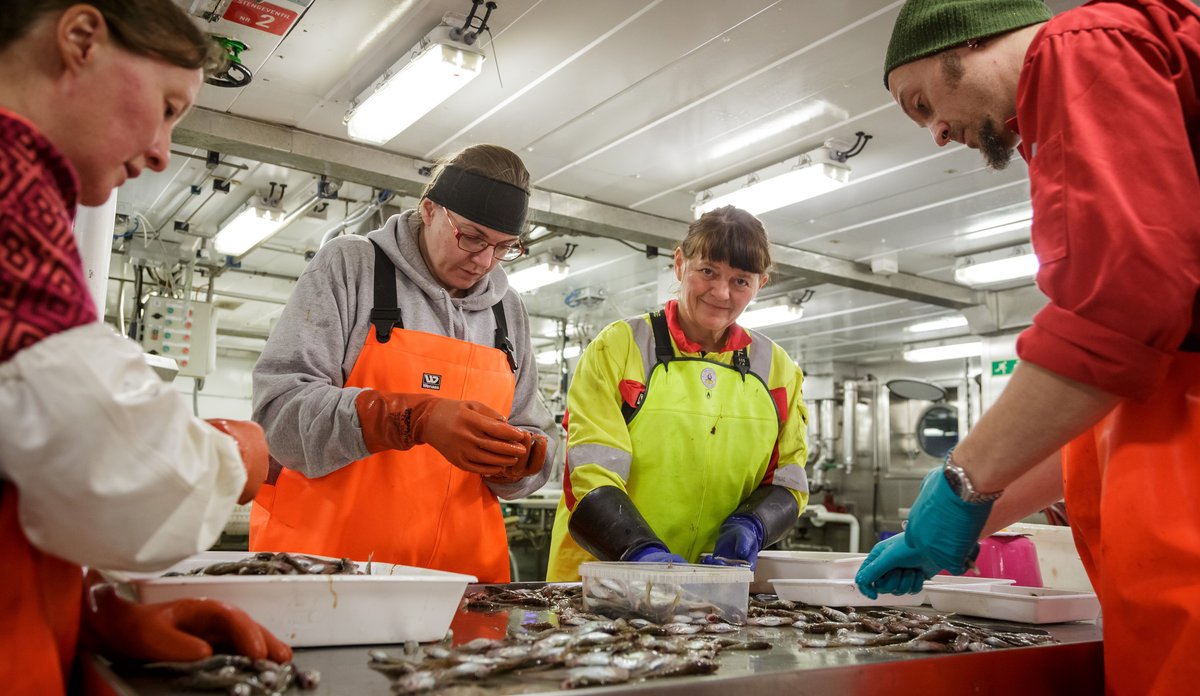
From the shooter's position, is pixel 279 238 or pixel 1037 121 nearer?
pixel 1037 121

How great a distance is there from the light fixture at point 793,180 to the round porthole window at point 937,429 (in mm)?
7578

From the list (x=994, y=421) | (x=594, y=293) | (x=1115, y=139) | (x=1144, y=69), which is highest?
(x=594, y=293)

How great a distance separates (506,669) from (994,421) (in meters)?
0.81

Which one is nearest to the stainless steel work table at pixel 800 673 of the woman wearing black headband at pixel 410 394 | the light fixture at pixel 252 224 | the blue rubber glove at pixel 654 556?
the blue rubber glove at pixel 654 556

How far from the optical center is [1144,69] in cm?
122

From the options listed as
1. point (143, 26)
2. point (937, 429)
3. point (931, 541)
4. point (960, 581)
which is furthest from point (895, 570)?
point (937, 429)

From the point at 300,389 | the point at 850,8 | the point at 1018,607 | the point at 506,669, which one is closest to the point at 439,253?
the point at 300,389

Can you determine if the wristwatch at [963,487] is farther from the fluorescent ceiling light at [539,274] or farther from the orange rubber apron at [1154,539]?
the fluorescent ceiling light at [539,274]

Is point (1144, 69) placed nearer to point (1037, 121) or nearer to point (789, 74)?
point (1037, 121)

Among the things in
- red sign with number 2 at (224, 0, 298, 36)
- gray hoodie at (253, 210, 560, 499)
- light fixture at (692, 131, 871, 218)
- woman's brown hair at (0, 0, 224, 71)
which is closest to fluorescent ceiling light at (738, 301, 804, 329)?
light fixture at (692, 131, 871, 218)

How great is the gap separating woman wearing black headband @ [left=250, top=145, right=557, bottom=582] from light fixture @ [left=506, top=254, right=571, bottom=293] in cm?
538

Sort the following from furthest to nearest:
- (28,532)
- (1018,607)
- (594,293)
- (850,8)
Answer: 1. (594,293)
2. (850,8)
3. (1018,607)
4. (28,532)

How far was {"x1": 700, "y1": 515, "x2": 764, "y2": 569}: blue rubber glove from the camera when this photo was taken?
7.41ft

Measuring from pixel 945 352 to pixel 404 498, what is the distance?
10983 mm
